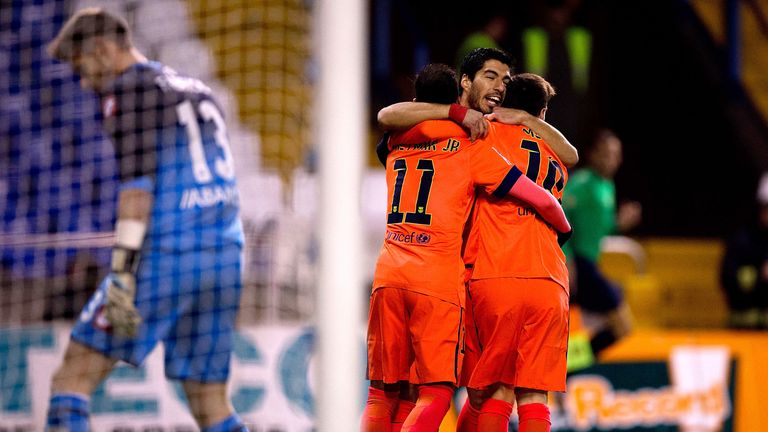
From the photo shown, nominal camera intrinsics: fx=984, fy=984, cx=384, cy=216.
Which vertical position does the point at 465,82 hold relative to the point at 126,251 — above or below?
above

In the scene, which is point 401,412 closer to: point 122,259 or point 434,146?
point 434,146

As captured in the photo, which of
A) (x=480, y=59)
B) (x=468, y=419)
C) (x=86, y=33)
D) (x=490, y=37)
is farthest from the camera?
(x=490, y=37)

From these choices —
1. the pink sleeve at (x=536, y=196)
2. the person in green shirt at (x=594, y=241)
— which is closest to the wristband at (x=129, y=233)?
the pink sleeve at (x=536, y=196)

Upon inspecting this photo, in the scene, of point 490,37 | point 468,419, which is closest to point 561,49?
point 490,37

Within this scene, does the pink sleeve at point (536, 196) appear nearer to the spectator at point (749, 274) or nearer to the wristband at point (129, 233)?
the wristband at point (129, 233)

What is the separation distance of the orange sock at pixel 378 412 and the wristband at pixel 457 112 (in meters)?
0.95

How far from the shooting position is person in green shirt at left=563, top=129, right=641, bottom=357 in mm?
6922

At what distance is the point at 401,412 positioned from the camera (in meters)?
3.33

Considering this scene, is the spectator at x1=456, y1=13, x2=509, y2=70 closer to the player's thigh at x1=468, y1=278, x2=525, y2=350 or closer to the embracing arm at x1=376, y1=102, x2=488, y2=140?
the embracing arm at x1=376, y1=102, x2=488, y2=140

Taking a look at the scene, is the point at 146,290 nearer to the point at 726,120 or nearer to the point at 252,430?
the point at 252,430

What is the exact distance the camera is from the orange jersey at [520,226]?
10.1ft

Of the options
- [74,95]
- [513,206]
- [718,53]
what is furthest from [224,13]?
[718,53]

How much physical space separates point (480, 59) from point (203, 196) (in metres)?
1.70

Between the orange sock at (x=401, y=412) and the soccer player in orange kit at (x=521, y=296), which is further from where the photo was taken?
the orange sock at (x=401, y=412)
